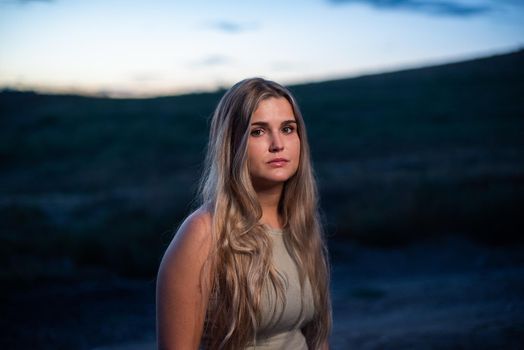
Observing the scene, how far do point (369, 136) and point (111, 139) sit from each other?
1241 centimetres

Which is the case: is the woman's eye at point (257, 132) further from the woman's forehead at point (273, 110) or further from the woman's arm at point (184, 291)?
the woman's arm at point (184, 291)

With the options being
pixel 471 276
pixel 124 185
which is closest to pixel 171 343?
pixel 471 276

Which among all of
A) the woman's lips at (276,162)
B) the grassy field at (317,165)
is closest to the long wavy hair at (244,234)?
the woman's lips at (276,162)

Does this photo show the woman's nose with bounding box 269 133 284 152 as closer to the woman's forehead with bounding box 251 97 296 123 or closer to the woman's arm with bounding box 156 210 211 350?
the woman's forehead with bounding box 251 97 296 123

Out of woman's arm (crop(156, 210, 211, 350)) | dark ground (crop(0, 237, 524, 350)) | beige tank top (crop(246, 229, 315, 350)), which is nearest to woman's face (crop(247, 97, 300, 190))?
beige tank top (crop(246, 229, 315, 350))

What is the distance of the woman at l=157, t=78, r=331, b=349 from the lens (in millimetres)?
1943

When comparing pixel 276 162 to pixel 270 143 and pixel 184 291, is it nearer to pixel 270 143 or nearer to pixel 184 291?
pixel 270 143

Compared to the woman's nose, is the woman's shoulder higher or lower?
lower

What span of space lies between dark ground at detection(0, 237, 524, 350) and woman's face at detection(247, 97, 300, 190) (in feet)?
9.64

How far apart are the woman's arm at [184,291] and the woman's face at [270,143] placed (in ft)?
1.21

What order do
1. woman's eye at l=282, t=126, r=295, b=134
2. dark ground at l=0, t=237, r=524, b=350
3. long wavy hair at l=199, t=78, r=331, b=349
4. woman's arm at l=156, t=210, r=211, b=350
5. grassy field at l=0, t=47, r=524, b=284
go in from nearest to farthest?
1. woman's arm at l=156, t=210, r=211, b=350
2. long wavy hair at l=199, t=78, r=331, b=349
3. woman's eye at l=282, t=126, r=295, b=134
4. dark ground at l=0, t=237, r=524, b=350
5. grassy field at l=0, t=47, r=524, b=284

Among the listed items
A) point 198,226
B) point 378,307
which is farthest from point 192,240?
point 378,307

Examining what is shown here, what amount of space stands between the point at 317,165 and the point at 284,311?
16.9 m

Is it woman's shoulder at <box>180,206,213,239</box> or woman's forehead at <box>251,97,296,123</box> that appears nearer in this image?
woman's shoulder at <box>180,206,213,239</box>
